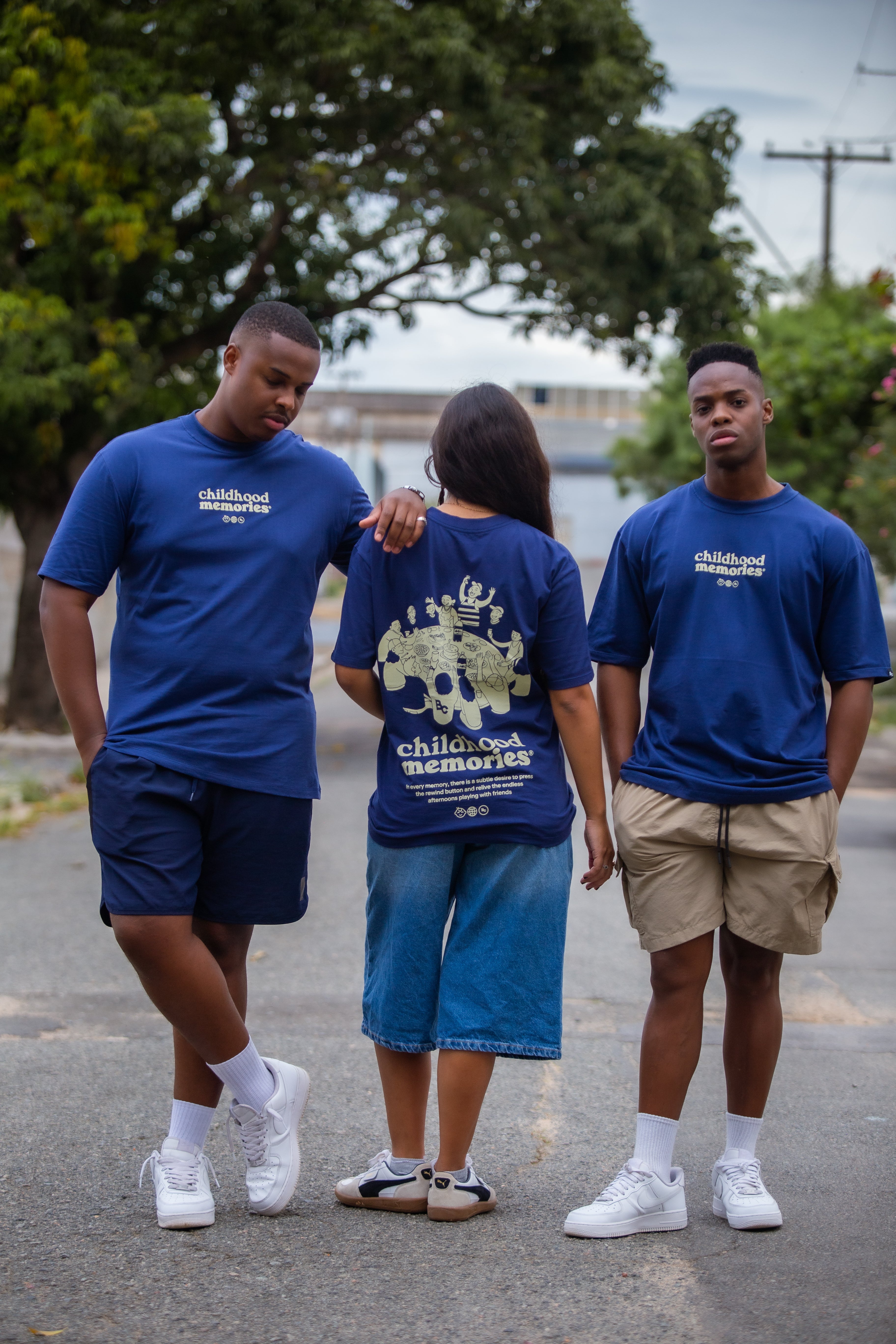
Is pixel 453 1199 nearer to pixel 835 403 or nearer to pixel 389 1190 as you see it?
pixel 389 1190

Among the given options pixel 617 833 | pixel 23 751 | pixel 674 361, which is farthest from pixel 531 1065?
pixel 674 361

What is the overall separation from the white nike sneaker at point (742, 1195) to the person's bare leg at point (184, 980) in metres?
1.18

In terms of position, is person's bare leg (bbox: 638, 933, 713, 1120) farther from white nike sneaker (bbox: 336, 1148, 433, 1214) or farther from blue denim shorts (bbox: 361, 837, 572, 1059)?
white nike sneaker (bbox: 336, 1148, 433, 1214)

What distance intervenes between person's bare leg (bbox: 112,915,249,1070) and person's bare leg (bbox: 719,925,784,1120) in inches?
45.6

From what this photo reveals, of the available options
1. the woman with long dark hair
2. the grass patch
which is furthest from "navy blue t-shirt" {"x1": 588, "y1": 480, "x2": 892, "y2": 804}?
the grass patch

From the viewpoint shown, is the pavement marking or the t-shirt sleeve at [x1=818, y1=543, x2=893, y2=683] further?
the pavement marking

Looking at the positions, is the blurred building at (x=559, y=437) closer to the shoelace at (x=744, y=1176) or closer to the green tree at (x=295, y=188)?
the green tree at (x=295, y=188)

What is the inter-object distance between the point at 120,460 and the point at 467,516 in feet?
2.61

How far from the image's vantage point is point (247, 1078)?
307 centimetres

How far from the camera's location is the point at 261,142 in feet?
37.0

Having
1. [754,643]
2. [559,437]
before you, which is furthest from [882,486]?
[559,437]

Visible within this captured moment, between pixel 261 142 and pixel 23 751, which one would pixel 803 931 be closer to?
pixel 23 751

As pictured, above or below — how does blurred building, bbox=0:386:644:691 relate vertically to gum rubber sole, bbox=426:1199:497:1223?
above

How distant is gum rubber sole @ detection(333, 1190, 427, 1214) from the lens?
3.14 meters
